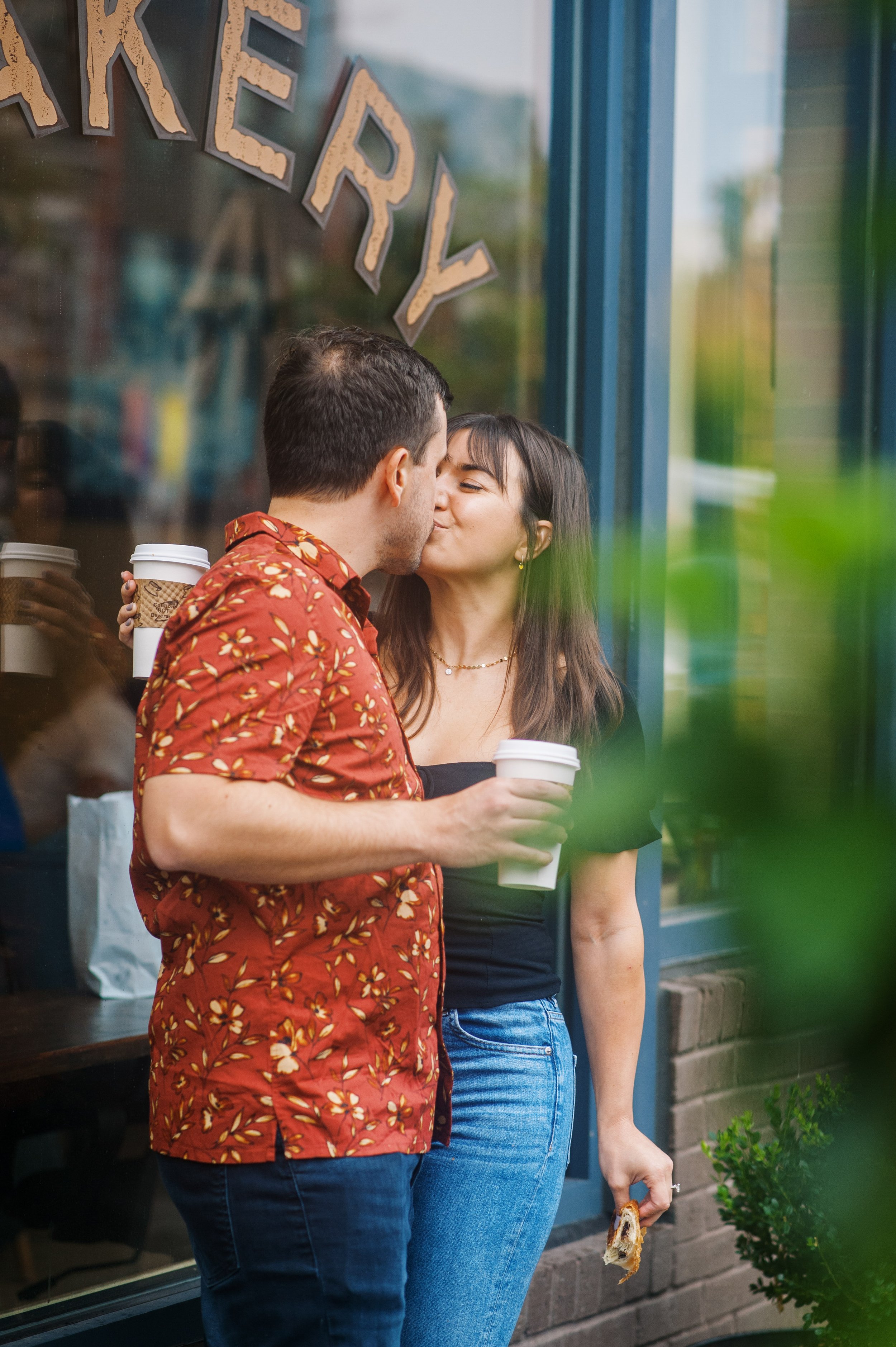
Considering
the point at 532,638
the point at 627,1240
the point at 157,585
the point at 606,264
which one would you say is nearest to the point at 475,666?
the point at 532,638

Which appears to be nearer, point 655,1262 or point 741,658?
point 741,658

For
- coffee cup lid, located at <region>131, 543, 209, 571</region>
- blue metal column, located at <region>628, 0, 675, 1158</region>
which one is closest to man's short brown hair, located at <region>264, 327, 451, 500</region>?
coffee cup lid, located at <region>131, 543, 209, 571</region>

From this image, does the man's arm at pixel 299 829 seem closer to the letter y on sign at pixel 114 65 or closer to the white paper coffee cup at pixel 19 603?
the white paper coffee cup at pixel 19 603

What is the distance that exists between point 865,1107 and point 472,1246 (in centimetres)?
138

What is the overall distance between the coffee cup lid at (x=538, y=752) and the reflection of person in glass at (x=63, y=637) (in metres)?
1.26

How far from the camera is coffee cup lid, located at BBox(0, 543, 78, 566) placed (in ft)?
7.23

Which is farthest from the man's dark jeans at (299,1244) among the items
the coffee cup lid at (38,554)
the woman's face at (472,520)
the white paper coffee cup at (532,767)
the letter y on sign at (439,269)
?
the letter y on sign at (439,269)

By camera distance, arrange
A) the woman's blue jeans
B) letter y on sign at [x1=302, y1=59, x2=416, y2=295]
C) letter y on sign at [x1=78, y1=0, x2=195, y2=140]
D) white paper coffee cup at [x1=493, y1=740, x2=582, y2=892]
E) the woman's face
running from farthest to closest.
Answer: letter y on sign at [x1=302, y1=59, x2=416, y2=295]
letter y on sign at [x1=78, y1=0, x2=195, y2=140]
the woman's face
the woman's blue jeans
white paper coffee cup at [x1=493, y1=740, x2=582, y2=892]

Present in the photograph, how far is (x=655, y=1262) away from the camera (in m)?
2.98

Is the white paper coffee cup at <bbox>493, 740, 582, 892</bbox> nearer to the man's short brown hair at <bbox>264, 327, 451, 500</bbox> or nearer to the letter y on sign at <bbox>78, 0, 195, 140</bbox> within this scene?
the man's short brown hair at <bbox>264, 327, 451, 500</bbox>

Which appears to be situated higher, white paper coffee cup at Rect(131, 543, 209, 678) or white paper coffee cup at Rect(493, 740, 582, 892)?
white paper coffee cup at Rect(131, 543, 209, 678)

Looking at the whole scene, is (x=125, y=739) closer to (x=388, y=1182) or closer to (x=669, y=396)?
(x=388, y=1182)

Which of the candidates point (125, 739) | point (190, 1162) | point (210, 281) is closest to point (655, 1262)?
point (125, 739)

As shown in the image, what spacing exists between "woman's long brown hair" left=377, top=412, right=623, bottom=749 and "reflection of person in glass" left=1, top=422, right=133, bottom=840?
569 mm
